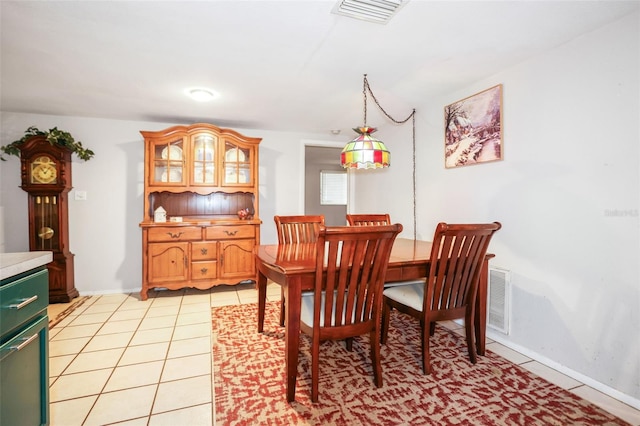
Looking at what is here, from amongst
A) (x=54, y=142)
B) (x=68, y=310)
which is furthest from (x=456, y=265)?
(x=54, y=142)

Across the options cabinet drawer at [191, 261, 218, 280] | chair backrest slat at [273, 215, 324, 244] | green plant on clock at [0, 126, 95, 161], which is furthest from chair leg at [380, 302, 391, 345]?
green plant on clock at [0, 126, 95, 161]

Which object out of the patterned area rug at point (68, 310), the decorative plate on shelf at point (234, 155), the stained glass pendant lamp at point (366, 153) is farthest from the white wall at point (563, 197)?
the decorative plate on shelf at point (234, 155)

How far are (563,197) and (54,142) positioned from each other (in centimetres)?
458

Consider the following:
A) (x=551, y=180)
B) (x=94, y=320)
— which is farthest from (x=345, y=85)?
(x=94, y=320)

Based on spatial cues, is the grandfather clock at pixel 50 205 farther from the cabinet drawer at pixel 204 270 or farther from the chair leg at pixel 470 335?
the chair leg at pixel 470 335

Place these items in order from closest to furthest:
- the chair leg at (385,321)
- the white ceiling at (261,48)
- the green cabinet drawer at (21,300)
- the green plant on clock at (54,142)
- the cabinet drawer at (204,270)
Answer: the green cabinet drawer at (21,300)
the white ceiling at (261,48)
the chair leg at (385,321)
the green plant on clock at (54,142)
the cabinet drawer at (204,270)

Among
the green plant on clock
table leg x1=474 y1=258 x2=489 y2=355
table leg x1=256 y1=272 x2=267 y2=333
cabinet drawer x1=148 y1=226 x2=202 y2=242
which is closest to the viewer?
table leg x1=474 y1=258 x2=489 y2=355

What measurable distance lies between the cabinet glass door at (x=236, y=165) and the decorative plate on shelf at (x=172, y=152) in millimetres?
516

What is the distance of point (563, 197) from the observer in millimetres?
1948

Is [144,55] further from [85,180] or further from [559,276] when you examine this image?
[559,276]

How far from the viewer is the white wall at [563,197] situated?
1665 mm

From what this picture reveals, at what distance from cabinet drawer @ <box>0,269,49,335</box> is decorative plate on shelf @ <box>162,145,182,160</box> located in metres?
2.52

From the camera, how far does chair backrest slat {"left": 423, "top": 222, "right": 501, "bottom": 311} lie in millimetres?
1760

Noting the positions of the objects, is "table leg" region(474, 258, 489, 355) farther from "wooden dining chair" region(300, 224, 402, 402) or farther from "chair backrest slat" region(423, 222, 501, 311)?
"wooden dining chair" region(300, 224, 402, 402)
